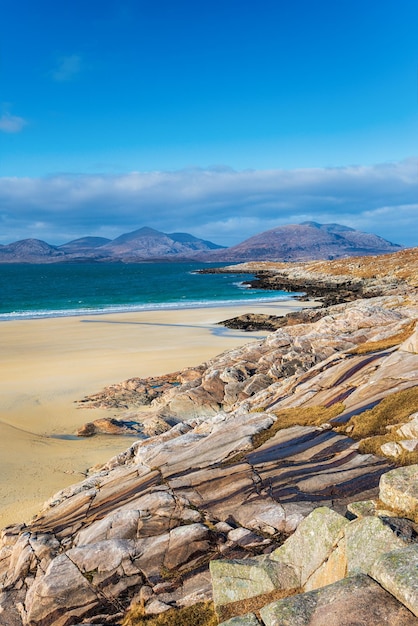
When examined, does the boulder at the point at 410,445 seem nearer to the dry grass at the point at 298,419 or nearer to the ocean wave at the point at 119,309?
the dry grass at the point at 298,419

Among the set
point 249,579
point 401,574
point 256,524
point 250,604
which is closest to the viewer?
point 401,574

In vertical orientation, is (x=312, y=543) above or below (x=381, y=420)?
below

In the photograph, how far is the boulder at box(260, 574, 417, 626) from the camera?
16.9 ft

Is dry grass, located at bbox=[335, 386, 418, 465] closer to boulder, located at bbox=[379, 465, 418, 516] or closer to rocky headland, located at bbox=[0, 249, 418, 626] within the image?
rocky headland, located at bbox=[0, 249, 418, 626]

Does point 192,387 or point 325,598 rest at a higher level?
point 325,598

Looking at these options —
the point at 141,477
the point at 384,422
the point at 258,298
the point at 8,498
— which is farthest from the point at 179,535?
the point at 258,298

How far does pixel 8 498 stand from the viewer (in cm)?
1503

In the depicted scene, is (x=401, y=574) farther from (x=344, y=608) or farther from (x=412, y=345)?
(x=412, y=345)

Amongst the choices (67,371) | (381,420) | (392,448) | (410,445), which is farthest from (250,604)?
(67,371)

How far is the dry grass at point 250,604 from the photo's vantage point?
21.3 feet

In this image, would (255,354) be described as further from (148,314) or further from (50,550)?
(148,314)

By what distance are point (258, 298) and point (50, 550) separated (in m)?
79.9

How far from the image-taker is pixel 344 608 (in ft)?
17.6

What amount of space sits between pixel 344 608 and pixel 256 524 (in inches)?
141
